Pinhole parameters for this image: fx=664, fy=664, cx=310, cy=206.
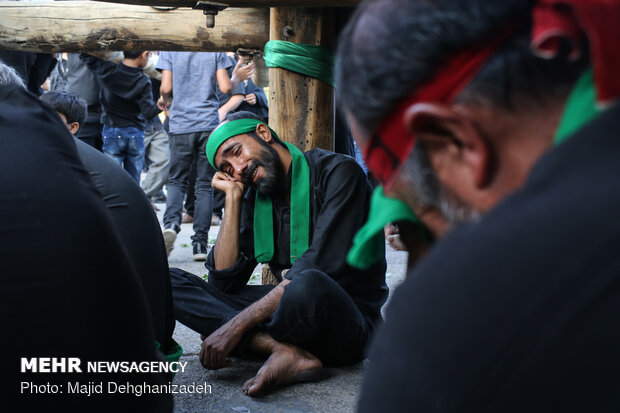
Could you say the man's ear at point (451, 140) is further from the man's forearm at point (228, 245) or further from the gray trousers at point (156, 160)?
the gray trousers at point (156, 160)

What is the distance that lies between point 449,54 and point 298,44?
2.72 meters

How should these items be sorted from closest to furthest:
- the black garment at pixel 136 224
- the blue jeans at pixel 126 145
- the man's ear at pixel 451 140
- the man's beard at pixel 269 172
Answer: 1. the man's ear at pixel 451 140
2. the black garment at pixel 136 224
3. the man's beard at pixel 269 172
4. the blue jeans at pixel 126 145

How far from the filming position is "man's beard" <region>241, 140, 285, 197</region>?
3367 millimetres

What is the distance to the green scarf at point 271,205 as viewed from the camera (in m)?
3.20

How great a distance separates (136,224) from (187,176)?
3.81m

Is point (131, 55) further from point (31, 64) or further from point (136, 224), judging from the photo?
point (136, 224)

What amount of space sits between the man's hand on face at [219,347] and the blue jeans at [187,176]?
2.70m

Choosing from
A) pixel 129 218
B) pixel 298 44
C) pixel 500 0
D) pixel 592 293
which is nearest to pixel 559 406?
pixel 592 293

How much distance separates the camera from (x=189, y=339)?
358cm

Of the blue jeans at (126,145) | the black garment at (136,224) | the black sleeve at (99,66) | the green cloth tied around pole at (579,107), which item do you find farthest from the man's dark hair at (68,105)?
the green cloth tied around pole at (579,107)

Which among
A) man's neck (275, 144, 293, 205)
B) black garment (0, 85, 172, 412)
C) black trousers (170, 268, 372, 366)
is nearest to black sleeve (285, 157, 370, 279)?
black trousers (170, 268, 372, 366)

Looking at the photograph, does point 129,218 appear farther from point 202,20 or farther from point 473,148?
point 202,20

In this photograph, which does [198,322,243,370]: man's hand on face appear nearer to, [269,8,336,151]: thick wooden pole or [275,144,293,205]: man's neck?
[275,144,293,205]: man's neck

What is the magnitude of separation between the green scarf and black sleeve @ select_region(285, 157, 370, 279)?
3.6 inches
